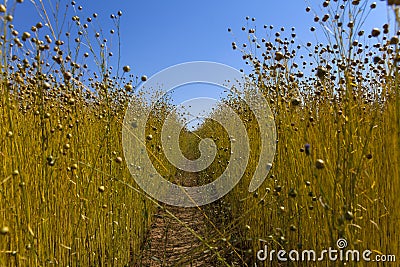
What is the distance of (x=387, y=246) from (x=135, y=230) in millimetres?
2208

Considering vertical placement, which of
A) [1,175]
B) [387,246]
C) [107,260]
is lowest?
[107,260]

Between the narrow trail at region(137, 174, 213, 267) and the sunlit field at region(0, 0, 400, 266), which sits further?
the narrow trail at region(137, 174, 213, 267)

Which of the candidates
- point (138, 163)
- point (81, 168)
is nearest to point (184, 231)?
point (138, 163)

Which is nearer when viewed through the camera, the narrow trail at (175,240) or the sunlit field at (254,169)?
the sunlit field at (254,169)

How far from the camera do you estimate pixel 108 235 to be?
8.26ft

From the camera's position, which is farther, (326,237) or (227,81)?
(227,81)

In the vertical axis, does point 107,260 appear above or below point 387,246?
below

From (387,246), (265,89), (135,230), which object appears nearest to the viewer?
(387,246)

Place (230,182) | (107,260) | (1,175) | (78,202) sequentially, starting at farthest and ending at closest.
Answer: (230,182)
(107,260)
(78,202)
(1,175)

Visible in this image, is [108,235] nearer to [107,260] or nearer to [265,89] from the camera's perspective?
[107,260]

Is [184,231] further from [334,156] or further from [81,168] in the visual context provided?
[334,156]

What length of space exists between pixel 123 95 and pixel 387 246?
8.63ft

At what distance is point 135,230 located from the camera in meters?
3.35

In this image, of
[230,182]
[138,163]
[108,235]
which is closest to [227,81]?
[230,182]
